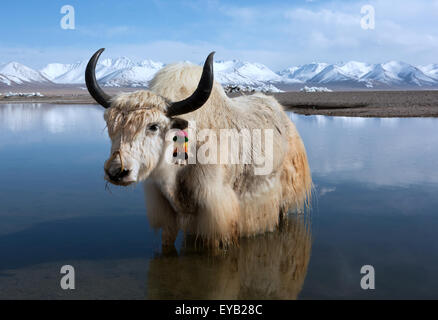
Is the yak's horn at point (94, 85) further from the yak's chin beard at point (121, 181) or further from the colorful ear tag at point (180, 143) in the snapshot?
the yak's chin beard at point (121, 181)

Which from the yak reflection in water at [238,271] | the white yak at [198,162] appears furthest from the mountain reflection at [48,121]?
the yak reflection in water at [238,271]

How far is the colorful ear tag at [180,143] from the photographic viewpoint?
3.07 metres

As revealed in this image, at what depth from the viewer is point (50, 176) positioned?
637 centimetres

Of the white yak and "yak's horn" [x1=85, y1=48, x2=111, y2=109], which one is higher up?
"yak's horn" [x1=85, y1=48, x2=111, y2=109]

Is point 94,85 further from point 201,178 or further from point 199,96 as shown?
point 201,178

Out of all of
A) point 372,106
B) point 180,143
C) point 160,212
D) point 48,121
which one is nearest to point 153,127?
point 180,143

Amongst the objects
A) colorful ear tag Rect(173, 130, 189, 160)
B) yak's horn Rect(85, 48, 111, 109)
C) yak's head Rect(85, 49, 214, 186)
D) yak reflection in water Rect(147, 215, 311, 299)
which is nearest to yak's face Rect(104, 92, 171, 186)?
yak's head Rect(85, 49, 214, 186)

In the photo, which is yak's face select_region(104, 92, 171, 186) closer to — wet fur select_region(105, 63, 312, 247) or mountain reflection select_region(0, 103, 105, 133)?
wet fur select_region(105, 63, 312, 247)

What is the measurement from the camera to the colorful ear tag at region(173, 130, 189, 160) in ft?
10.1

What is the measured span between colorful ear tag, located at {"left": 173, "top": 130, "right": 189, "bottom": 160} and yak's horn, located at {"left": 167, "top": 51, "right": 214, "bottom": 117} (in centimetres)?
16

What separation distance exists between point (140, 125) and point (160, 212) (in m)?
0.92

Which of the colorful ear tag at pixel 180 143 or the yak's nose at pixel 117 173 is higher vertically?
the colorful ear tag at pixel 180 143

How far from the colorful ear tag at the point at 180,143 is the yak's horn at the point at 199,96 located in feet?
0.53
